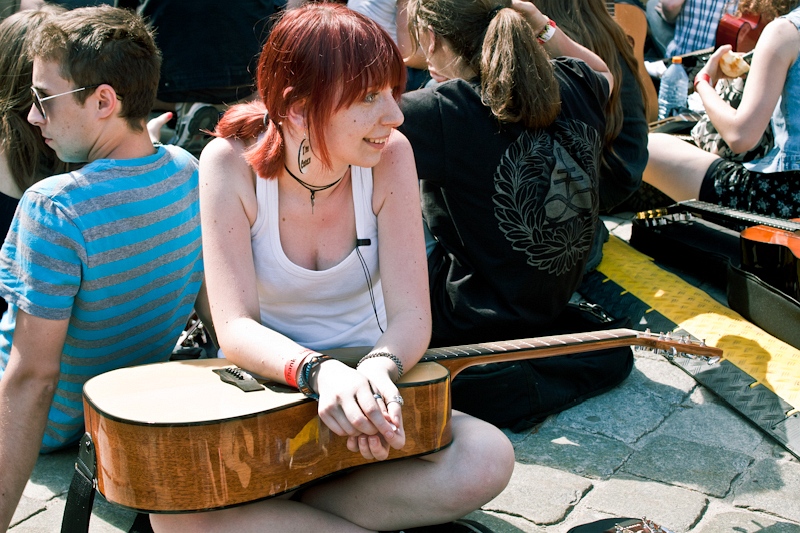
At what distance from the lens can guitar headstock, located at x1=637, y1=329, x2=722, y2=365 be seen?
2.22 m

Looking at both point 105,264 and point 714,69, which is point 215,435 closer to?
point 105,264

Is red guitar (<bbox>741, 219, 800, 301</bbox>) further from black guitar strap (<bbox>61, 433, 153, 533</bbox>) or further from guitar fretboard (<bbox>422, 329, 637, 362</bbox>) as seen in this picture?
black guitar strap (<bbox>61, 433, 153, 533</bbox>)

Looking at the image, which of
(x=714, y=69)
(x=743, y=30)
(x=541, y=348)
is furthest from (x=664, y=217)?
(x=541, y=348)

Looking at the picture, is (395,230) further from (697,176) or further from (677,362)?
(697,176)

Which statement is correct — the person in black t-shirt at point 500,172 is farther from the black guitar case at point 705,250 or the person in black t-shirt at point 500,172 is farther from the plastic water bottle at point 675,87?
the plastic water bottle at point 675,87

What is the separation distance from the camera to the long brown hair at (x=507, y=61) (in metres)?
2.68

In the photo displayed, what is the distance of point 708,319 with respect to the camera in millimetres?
3254

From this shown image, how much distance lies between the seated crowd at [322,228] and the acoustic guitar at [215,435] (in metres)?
0.07

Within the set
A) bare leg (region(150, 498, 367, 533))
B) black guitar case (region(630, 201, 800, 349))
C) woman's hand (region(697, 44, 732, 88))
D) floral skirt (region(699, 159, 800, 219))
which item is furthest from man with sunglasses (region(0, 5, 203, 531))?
woman's hand (region(697, 44, 732, 88))

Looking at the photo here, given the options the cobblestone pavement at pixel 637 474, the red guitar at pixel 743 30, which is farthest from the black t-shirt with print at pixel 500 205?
the red guitar at pixel 743 30

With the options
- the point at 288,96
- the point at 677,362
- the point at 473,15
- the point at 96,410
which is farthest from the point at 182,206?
the point at 677,362

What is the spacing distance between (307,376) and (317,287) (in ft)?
1.20

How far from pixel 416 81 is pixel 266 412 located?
316 cm

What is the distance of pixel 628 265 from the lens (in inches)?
146
